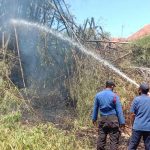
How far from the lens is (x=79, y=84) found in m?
9.59

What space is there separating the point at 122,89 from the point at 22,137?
3954 millimetres

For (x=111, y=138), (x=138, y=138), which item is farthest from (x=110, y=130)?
(x=138, y=138)

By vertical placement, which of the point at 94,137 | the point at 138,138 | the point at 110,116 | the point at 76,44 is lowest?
the point at 94,137

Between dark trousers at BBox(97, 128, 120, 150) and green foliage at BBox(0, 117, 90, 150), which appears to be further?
dark trousers at BBox(97, 128, 120, 150)

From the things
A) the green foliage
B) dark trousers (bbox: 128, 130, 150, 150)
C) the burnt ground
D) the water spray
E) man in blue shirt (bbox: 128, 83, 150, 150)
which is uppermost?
the water spray

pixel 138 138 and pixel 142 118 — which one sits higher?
pixel 142 118

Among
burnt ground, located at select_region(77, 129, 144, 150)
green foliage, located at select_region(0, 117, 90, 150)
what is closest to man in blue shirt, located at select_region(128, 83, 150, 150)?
green foliage, located at select_region(0, 117, 90, 150)

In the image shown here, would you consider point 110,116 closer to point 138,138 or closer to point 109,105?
point 109,105

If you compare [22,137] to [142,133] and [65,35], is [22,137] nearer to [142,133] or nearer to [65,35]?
[142,133]

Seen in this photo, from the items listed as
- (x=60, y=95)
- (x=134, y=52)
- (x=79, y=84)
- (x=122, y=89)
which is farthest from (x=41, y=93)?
(x=134, y=52)

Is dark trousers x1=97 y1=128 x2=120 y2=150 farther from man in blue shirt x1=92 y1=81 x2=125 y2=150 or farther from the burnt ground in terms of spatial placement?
the burnt ground

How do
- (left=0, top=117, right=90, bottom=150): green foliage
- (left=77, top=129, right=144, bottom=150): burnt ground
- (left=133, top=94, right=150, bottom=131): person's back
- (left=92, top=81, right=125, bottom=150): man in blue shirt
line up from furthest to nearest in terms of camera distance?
(left=77, top=129, right=144, bottom=150): burnt ground < (left=92, top=81, right=125, bottom=150): man in blue shirt < (left=133, top=94, right=150, bottom=131): person's back < (left=0, top=117, right=90, bottom=150): green foliage

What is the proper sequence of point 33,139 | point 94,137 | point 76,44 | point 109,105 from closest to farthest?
1. point 33,139
2. point 109,105
3. point 94,137
4. point 76,44

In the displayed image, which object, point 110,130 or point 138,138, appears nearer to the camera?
point 138,138
